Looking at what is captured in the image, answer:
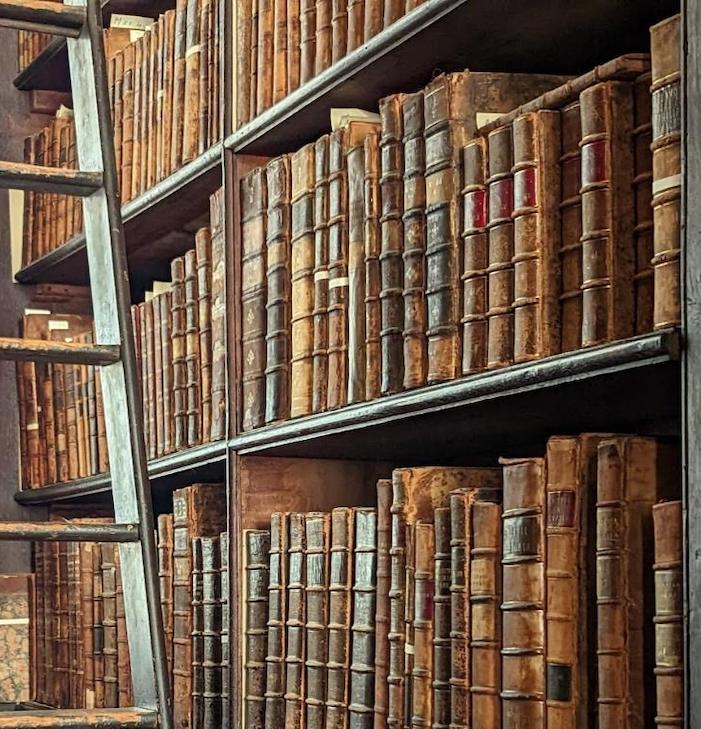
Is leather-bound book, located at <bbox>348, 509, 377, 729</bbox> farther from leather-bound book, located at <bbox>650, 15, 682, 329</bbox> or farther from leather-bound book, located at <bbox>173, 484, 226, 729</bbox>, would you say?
leather-bound book, located at <bbox>650, 15, 682, 329</bbox>

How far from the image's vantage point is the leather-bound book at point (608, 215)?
147 centimetres

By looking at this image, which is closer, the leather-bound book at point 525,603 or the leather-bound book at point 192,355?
the leather-bound book at point 525,603

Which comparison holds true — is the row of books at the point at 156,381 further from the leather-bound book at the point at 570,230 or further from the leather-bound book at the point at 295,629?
the leather-bound book at the point at 570,230

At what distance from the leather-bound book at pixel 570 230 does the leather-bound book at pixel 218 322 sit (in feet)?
2.58

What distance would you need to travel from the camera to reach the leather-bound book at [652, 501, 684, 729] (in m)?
1.34

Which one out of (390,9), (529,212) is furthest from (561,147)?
(390,9)

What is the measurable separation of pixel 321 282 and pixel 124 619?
98 cm

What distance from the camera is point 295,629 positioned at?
2.05m

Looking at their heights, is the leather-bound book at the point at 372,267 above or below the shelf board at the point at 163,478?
above

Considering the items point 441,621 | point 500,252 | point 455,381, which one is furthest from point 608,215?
point 441,621

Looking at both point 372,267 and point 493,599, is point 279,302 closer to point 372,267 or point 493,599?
point 372,267

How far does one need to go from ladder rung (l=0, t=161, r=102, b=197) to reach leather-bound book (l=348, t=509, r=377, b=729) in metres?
0.52

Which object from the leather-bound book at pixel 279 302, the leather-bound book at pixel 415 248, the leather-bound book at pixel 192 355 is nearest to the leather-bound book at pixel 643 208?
the leather-bound book at pixel 415 248

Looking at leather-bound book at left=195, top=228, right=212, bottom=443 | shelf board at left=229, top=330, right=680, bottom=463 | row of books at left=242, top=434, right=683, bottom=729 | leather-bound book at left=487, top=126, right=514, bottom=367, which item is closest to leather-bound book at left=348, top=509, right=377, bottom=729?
row of books at left=242, top=434, right=683, bottom=729
